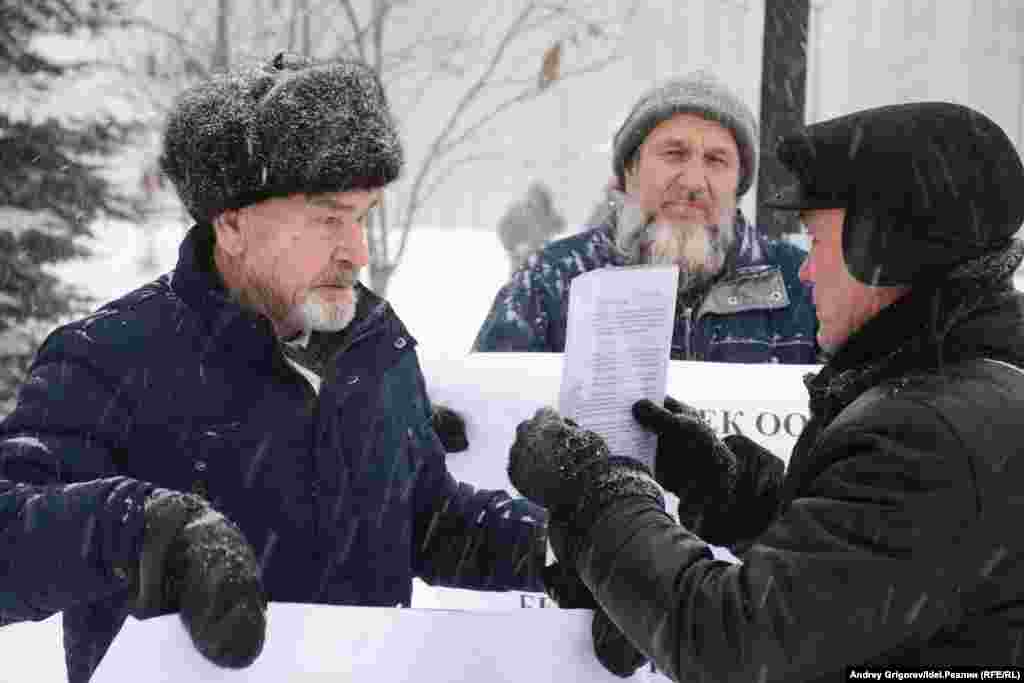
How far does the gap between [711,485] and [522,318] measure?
150 cm

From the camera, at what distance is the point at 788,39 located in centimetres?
588

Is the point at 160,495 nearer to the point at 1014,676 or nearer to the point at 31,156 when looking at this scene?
the point at 1014,676

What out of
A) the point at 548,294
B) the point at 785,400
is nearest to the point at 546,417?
the point at 785,400

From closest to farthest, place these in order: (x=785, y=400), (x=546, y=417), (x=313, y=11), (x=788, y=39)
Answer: (x=546, y=417) < (x=785, y=400) < (x=788, y=39) < (x=313, y=11)

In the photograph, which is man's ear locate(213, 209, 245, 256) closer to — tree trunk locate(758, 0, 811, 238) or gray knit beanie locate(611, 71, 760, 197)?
gray knit beanie locate(611, 71, 760, 197)

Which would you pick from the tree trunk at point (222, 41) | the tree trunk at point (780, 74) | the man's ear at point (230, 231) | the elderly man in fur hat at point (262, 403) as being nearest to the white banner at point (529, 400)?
the elderly man in fur hat at point (262, 403)

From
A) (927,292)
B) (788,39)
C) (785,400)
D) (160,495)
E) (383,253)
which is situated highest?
(788,39)

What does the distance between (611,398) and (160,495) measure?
2.82 ft

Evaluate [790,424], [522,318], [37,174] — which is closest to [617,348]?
[790,424]

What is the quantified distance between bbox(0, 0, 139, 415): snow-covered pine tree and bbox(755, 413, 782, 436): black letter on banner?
627 centimetres

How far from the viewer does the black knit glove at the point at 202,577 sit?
1.80 metres

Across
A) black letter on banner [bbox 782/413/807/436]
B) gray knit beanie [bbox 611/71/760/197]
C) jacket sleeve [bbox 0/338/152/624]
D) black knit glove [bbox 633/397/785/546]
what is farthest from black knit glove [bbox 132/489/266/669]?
gray knit beanie [bbox 611/71/760/197]

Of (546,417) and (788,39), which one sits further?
(788,39)

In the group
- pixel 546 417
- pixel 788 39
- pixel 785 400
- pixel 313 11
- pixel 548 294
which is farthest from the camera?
pixel 313 11
